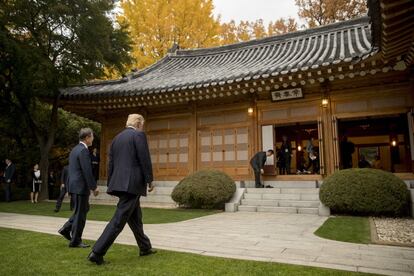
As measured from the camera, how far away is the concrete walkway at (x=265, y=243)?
13.1 feet

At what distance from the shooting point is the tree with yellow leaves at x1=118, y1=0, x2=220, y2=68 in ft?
71.7

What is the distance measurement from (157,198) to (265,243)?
790cm

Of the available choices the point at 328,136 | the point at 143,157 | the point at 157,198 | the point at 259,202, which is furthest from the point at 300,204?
the point at 143,157

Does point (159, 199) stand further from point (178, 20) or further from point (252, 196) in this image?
point (178, 20)

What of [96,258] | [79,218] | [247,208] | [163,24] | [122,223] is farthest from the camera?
[163,24]

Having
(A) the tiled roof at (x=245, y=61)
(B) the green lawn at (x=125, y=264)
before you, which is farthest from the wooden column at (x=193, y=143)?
(B) the green lawn at (x=125, y=264)

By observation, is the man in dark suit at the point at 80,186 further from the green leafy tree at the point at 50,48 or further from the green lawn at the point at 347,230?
the green leafy tree at the point at 50,48

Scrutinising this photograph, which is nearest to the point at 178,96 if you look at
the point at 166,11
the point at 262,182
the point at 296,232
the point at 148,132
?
the point at 148,132

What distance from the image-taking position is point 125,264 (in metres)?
3.92

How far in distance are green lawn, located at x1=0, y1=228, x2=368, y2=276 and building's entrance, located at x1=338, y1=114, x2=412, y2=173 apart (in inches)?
578

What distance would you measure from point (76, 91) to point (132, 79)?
294 cm

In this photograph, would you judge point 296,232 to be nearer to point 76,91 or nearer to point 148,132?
point 148,132

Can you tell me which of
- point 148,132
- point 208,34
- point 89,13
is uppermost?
point 208,34

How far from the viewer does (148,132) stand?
14953mm
